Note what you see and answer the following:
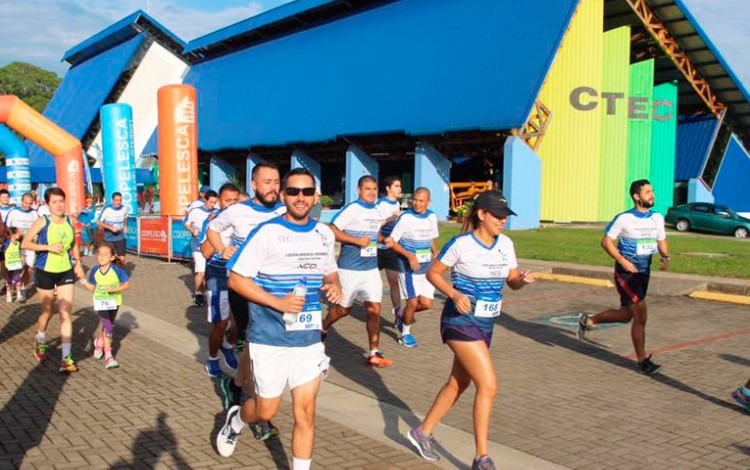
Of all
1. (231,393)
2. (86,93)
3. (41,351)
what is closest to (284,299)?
(231,393)

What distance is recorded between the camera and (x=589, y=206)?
1218 inches

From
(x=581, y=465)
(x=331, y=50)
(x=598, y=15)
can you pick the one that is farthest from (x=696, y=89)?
(x=581, y=465)

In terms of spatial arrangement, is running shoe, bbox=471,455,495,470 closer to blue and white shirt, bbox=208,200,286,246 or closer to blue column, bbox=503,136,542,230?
blue and white shirt, bbox=208,200,286,246

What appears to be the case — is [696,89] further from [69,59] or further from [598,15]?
[69,59]

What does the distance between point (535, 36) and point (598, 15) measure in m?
4.89

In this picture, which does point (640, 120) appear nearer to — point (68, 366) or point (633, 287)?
point (633, 287)

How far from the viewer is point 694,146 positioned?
37.2m

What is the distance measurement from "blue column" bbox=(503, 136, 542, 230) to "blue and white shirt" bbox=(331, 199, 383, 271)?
1888 cm

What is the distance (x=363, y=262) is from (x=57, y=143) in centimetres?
1884

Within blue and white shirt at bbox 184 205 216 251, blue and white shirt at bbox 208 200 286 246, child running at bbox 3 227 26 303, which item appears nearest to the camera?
blue and white shirt at bbox 208 200 286 246

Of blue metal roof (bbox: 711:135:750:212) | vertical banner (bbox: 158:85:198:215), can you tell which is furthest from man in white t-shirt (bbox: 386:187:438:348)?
blue metal roof (bbox: 711:135:750:212)

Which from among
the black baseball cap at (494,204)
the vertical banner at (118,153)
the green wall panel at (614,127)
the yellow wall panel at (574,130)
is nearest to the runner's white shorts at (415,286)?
the black baseball cap at (494,204)

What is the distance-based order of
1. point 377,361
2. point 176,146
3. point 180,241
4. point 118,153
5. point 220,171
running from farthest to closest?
point 220,171 < point 118,153 < point 176,146 < point 180,241 < point 377,361

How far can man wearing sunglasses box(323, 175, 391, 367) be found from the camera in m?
7.94
